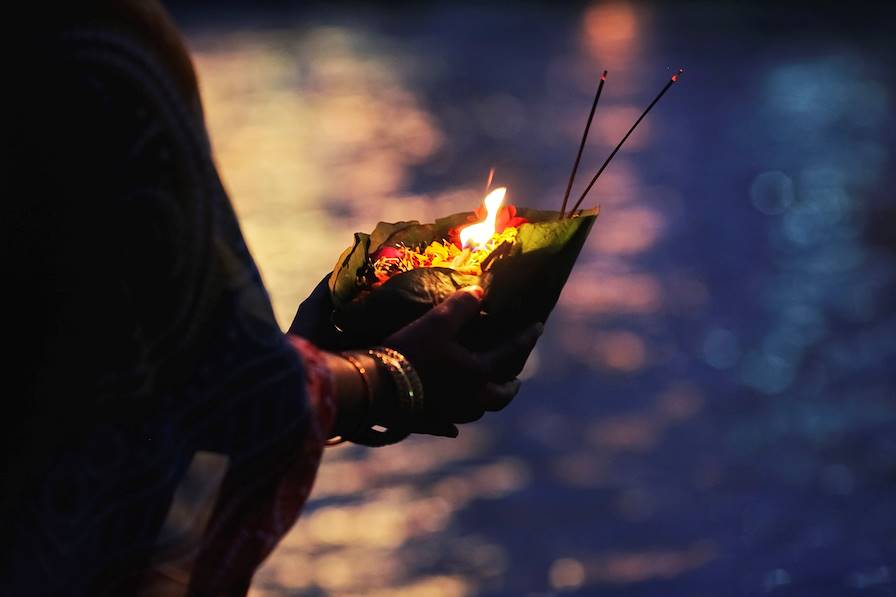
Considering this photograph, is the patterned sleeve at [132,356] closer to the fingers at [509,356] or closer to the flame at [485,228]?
the fingers at [509,356]

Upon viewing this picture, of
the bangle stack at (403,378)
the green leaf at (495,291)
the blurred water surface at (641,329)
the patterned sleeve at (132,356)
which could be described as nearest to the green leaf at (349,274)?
the green leaf at (495,291)

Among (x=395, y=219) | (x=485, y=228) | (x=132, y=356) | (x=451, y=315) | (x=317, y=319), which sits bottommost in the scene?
(x=132, y=356)

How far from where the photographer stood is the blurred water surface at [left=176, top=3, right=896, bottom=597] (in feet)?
12.9

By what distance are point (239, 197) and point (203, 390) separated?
8097mm

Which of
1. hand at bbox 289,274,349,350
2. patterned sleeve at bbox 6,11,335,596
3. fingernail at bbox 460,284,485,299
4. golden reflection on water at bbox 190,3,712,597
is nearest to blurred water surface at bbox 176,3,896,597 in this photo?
golden reflection on water at bbox 190,3,712,597

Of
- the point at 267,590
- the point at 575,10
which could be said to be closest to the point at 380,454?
the point at 267,590

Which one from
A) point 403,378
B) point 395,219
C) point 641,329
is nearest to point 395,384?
point 403,378

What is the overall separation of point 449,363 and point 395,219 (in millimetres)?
6210

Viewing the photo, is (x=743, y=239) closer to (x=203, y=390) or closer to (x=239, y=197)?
(x=239, y=197)

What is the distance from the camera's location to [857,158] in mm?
9695

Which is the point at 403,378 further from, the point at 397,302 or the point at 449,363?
the point at 397,302

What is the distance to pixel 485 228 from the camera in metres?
1.68

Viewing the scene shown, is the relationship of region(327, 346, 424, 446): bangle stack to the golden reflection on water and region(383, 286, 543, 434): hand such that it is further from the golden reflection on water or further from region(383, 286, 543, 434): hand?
the golden reflection on water

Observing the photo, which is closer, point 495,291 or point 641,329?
point 495,291
